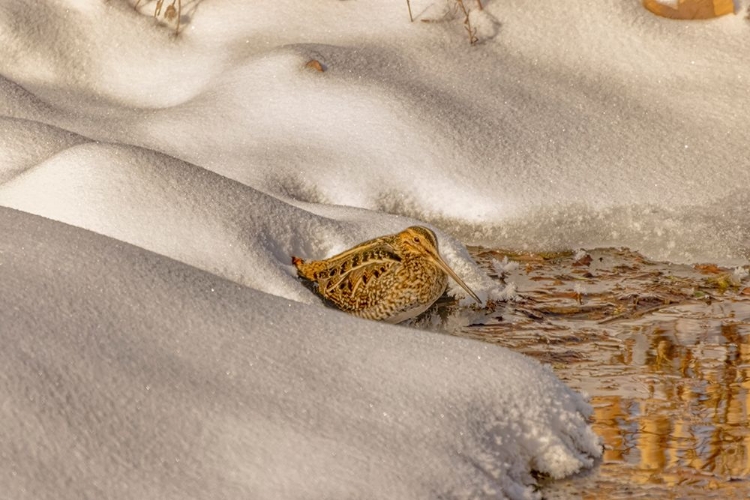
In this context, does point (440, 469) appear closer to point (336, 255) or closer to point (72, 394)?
point (72, 394)

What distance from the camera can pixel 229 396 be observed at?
126 inches

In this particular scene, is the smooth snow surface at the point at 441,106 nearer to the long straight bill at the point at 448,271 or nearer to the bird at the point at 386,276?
the long straight bill at the point at 448,271

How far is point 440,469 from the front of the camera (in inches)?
122

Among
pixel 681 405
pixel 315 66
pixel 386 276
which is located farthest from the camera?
pixel 315 66

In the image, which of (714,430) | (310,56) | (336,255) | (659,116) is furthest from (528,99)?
(714,430)

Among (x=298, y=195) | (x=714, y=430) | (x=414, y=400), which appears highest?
(x=414, y=400)

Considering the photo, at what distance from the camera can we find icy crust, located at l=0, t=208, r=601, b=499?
290 cm

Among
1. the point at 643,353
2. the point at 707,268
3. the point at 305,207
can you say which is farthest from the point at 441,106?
the point at 643,353

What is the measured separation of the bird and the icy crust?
0.82 m

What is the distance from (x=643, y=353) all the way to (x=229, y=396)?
1.89 m

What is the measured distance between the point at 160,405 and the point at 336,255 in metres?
1.80

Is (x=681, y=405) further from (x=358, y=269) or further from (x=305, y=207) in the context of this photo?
(x=305, y=207)

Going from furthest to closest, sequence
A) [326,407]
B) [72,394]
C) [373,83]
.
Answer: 1. [373,83]
2. [326,407]
3. [72,394]

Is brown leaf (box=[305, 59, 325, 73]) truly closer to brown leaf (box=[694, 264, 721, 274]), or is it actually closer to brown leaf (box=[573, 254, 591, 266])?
brown leaf (box=[573, 254, 591, 266])
